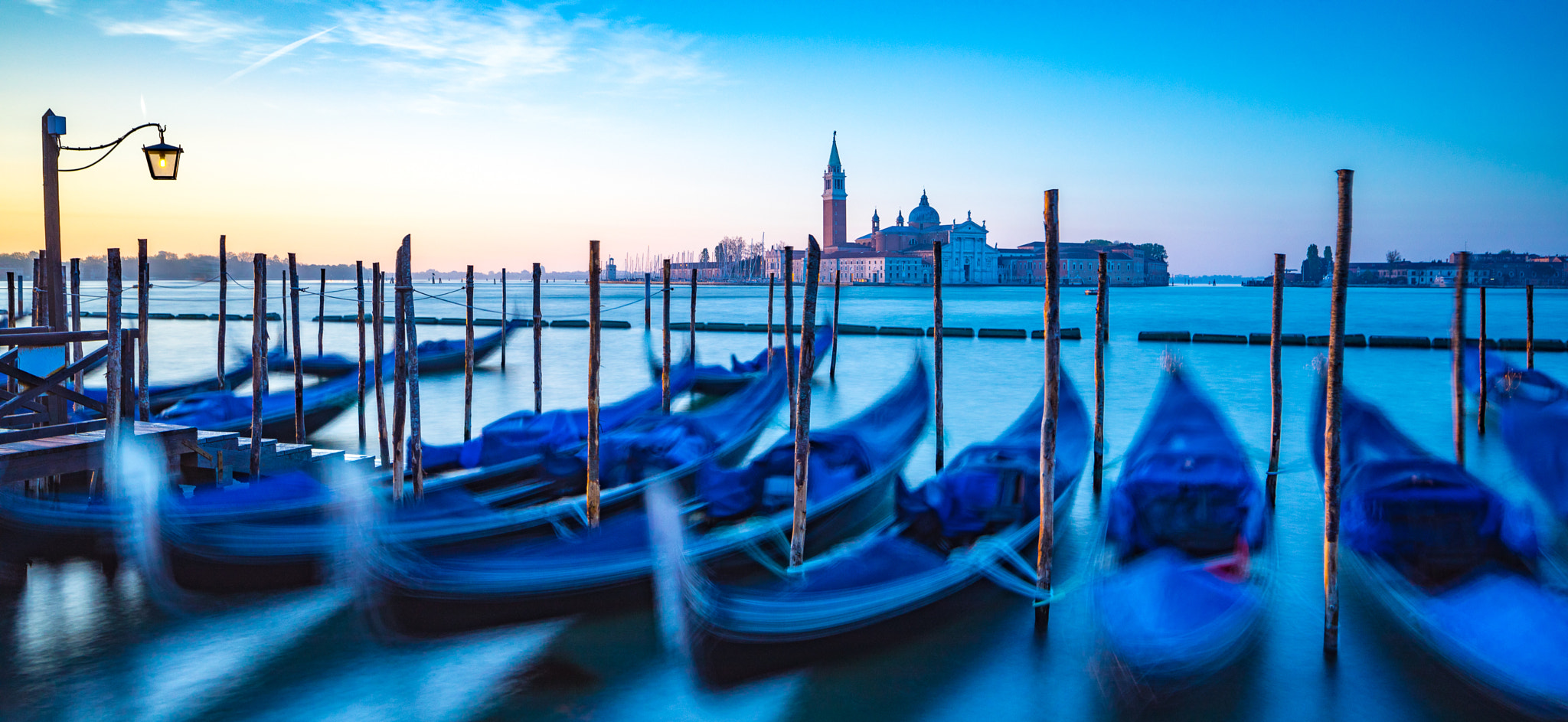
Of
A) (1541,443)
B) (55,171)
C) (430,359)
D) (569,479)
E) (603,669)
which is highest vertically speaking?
(55,171)

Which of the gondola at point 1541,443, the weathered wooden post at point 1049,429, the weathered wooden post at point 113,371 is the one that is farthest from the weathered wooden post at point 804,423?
the gondola at point 1541,443

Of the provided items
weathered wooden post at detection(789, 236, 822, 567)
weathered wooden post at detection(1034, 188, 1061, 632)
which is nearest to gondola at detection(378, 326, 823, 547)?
weathered wooden post at detection(789, 236, 822, 567)

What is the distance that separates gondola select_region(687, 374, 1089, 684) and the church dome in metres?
72.1

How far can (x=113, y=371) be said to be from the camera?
4.15m

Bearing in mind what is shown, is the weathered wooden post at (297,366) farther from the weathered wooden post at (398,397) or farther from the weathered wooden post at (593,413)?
the weathered wooden post at (593,413)

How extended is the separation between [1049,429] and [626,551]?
65.0 inches

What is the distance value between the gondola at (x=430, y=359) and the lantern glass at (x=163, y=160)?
5.62 metres

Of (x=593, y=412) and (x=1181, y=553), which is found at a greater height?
(x=593, y=412)

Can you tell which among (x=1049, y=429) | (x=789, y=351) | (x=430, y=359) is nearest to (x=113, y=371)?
(x=1049, y=429)

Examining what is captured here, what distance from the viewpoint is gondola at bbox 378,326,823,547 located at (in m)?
3.75

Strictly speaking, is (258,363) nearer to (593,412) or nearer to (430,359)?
(593,412)

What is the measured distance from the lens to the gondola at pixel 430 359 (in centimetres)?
1159

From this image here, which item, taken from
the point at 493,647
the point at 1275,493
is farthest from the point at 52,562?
the point at 1275,493

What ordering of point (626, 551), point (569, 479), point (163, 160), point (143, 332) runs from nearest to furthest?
point (626, 551) < point (163, 160) < point (569, 479) < point (143, 332)
